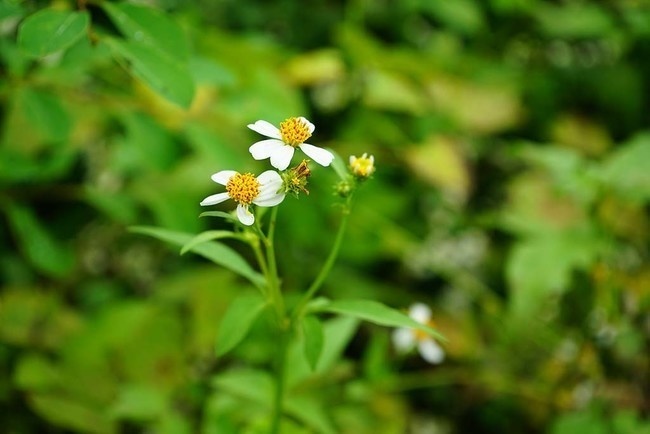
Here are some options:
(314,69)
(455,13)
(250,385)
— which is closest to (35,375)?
(250,385)

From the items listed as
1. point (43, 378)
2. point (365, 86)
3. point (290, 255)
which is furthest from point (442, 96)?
point (43, 378)

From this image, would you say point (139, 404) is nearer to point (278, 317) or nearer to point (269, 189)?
point (278, 317)

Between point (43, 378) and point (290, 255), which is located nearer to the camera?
point (43, 378)

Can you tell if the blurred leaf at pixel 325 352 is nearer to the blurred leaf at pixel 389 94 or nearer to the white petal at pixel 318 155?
the white petal at pixel 318 155

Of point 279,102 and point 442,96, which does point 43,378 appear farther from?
point 442,96

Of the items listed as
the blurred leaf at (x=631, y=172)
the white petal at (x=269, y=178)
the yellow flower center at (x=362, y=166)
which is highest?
the blurred leaf at (x=631, y=172)

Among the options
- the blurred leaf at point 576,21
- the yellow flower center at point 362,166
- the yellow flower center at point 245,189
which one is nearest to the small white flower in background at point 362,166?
the yellow flower center at point 362,166
